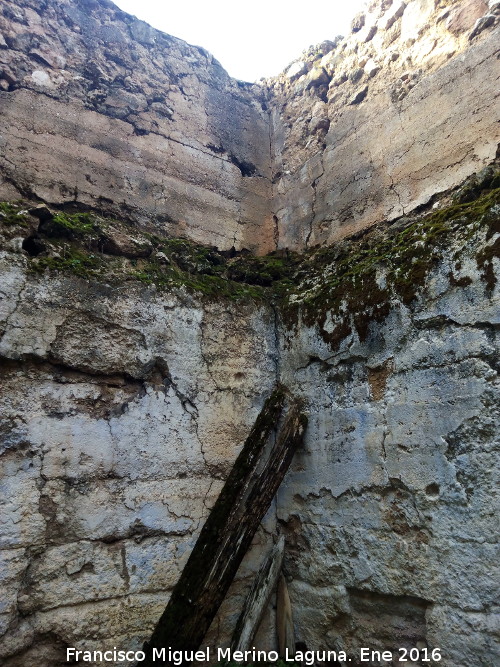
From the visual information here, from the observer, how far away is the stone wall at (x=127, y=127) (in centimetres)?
380

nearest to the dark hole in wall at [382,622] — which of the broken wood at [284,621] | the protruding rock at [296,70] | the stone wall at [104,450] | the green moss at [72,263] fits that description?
the broken wood at [284,621]

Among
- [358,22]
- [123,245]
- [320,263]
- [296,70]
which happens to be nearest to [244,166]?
[296,70]

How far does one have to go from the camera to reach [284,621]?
309cm

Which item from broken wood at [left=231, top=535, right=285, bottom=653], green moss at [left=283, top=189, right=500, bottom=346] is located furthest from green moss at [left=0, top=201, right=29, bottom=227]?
broken wood at [left=231, top=535, right=285, bottom=653]

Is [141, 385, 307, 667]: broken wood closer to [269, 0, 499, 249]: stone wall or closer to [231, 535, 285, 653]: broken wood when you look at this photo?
[231, 535, 285, 653]: broken wood

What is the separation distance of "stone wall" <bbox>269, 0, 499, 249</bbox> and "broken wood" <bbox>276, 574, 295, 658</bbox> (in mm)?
3065

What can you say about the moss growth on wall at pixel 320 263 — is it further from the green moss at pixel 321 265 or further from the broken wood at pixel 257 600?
the broken wood at pixel 257 600

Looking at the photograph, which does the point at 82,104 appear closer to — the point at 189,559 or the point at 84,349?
the point at 84,349

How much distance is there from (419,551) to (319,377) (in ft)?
4.36

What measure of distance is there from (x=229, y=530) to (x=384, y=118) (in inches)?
150

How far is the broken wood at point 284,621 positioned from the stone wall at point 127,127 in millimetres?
3113

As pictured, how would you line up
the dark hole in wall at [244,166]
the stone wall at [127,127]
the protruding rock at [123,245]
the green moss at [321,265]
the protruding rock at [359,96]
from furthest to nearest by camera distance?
the dark hole in wall at [244,166] < the protruding rock at [359,96] < the stone wall at [127,127] < the protruding rock at [123,245] < the green moss at [321,265]

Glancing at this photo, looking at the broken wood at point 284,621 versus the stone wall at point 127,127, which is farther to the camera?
the stone wall at point 127,127

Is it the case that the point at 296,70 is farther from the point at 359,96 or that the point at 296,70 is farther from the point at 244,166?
the point at 244,166
